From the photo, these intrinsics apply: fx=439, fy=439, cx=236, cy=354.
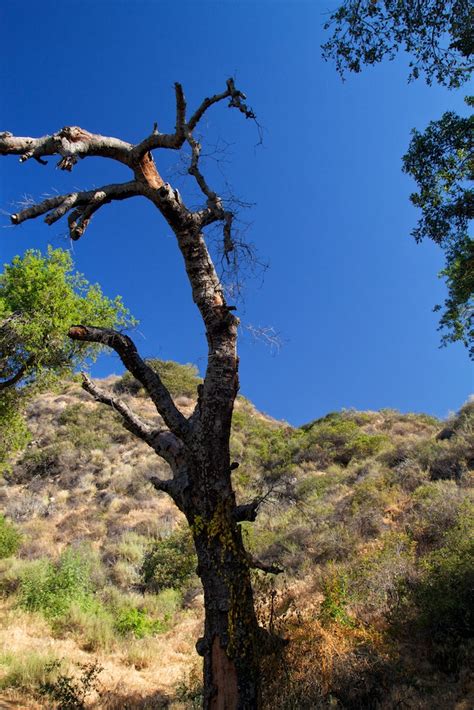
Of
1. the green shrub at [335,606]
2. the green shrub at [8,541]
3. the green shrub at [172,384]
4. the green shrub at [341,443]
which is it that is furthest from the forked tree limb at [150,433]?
the green shrub at [172,384]

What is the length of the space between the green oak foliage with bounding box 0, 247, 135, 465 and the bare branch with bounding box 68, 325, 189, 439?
714cm

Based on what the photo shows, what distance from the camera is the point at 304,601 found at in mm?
9367

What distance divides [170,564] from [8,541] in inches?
224

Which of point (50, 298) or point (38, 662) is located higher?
point (50, 298)

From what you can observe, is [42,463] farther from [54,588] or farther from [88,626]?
[88,626]

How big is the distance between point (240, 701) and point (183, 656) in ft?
19.1

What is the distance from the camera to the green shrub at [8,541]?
47.5 feet

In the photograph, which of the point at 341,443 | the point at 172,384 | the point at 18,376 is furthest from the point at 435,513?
the point at 172,384

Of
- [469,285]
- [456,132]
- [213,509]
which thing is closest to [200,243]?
[213,509]

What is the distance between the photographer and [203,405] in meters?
4.58

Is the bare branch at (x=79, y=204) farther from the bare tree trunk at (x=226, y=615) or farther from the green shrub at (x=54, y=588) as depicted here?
the green shrub at (x=54, y=588)

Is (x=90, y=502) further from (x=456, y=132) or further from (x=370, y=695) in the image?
(x=456, y=132)

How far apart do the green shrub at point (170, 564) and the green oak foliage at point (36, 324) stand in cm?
568

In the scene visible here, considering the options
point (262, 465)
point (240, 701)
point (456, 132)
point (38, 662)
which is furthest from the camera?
point (262, 465)
